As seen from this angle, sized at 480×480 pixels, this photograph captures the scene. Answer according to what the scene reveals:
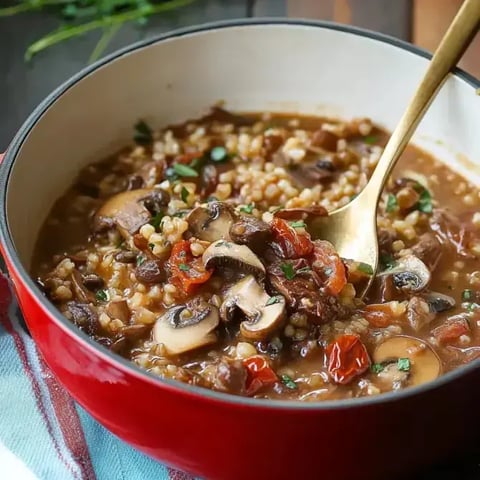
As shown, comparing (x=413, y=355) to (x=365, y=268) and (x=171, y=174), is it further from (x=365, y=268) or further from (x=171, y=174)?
(x=171, y=174)

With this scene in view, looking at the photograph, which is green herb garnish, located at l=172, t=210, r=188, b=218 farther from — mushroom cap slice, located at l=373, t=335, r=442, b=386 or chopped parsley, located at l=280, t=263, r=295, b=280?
mushroom cap slice, located at l=373, t=335, r=442, b=386

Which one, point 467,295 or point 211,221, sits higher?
point 211,221

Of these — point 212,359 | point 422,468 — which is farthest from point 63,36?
point 422,468

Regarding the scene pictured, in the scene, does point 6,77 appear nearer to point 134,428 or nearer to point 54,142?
point 54,142

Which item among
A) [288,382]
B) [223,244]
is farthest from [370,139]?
[288,382]

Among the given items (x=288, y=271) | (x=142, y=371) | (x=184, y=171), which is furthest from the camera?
(x=184, y=171)

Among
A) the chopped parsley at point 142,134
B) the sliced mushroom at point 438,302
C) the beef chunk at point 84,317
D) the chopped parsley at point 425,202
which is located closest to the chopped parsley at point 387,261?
the sliced mushroom at point 438,302

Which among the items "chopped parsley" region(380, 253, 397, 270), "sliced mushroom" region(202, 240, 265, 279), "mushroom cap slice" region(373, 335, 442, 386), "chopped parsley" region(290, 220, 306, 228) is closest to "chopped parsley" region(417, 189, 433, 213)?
"chopped parsley" region(380, 253, 397, 270)
